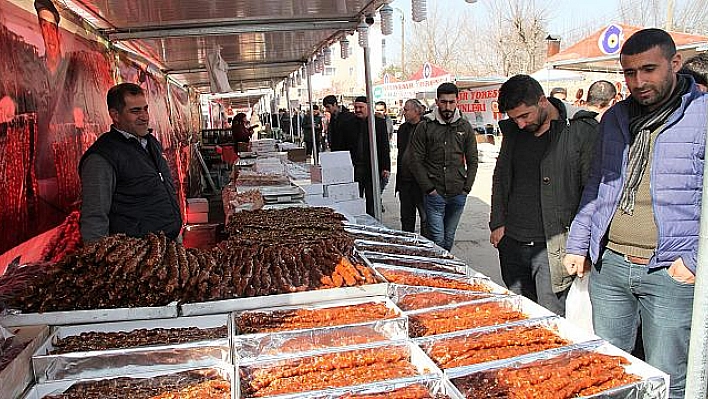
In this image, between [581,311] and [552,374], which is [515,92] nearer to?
[581,311]

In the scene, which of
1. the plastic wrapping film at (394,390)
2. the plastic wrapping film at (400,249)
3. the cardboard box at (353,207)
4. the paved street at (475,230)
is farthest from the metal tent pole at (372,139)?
the plastic wrapping film at (394,390)

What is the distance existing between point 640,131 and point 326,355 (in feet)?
5.74

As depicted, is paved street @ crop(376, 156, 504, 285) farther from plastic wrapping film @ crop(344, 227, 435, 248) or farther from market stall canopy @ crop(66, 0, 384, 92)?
market stall canopy @ crop(66, 0, 384, 92)

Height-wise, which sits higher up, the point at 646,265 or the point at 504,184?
the point at 504,184

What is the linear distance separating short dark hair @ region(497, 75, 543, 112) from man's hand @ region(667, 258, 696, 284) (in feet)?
4.11

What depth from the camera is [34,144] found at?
349 cm

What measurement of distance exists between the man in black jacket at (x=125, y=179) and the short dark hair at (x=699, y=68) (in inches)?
144

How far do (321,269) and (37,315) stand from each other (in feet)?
4.70

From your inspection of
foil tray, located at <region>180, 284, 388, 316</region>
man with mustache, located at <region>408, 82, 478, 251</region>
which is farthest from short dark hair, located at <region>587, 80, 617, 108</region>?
foil tray, located at <region>180, 284, 388, 316</region>

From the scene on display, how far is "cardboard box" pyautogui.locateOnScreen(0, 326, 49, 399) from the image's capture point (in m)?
1.96

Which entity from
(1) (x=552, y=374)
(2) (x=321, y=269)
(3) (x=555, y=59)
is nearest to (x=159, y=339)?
(2) (x=321, y=269)

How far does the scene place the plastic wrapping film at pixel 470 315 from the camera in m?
2.57

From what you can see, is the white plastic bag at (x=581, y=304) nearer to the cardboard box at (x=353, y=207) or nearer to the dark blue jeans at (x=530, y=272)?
the dark blue jeans at (x=530, y=272)

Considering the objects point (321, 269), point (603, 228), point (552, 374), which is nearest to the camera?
point (552, 374)
